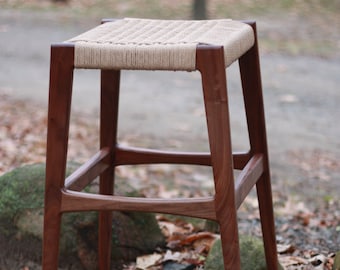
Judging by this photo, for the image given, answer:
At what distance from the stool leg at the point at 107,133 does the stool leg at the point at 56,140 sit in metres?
0.52

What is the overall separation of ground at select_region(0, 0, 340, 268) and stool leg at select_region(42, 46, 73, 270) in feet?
4.15

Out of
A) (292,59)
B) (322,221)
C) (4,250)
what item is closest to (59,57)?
(4,250)

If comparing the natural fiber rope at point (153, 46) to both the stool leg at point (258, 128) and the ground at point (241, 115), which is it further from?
the ground at point (241, 115)

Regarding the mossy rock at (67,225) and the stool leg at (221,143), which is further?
the mossy rock at (67,225)

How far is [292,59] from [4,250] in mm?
6297

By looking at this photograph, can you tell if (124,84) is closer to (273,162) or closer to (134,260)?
(273,162)

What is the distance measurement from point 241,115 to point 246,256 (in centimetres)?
362

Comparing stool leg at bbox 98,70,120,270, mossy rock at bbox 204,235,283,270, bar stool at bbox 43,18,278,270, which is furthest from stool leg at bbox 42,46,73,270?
mossy rock at bbox 204,235,283,270

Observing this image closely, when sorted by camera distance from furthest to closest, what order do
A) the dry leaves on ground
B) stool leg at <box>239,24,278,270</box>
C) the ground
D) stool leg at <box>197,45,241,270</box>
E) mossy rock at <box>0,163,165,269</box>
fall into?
the ground < the dry leaves on ground < mossy rock at <box>0,163,165,269</box> < stool leg at <box>239,24,278,270</box> < stool leg at <box>197,45,241,270</box>

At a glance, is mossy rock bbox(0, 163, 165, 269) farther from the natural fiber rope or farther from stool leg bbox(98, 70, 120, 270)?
the natural fiber rope

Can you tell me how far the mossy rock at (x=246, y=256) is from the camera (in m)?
2.62

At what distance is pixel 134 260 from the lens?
297 cm

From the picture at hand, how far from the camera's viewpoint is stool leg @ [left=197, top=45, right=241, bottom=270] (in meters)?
1.94

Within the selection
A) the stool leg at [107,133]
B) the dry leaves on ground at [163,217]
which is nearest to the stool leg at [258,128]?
the dry leaves on ground at [163,217]
